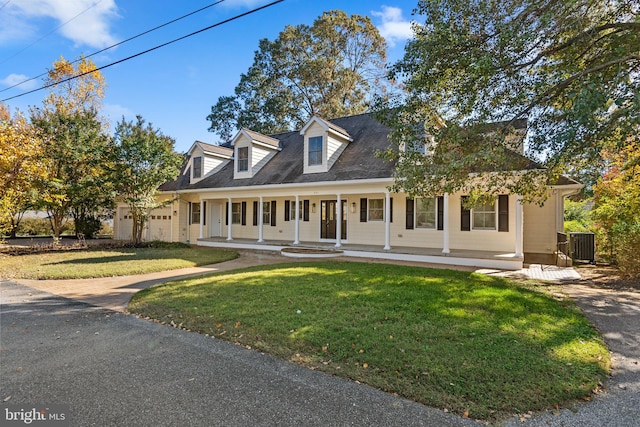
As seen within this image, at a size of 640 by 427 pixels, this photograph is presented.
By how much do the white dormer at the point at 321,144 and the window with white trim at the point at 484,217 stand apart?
6.37 meters

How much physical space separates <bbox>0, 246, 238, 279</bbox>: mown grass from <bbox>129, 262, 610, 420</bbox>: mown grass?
3293mm

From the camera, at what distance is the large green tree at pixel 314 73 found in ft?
85.1

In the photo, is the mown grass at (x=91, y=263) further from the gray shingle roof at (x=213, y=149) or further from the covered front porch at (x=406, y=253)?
the gray shingle roof at (x=213, y=149)

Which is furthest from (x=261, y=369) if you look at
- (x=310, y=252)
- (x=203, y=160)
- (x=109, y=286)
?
(x=203, y=160)

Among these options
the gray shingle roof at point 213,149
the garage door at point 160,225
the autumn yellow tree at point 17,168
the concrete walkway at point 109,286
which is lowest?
the concrete walkway at point 109,286

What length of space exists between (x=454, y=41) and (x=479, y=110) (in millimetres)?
1763

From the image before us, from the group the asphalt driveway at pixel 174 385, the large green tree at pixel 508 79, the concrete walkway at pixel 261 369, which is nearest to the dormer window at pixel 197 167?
the concrete walkway at pixel 261 369

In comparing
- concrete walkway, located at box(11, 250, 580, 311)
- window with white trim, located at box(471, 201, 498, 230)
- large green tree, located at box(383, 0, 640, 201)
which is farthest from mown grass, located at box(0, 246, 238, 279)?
window with white trim, located at box(471, 201, 498, 230)

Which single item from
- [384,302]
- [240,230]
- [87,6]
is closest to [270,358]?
[384,302]

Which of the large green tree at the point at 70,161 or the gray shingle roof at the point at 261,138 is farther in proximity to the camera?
the gray shingle roof at the point at 261,138

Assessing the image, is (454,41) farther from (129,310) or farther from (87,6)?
(87,6)

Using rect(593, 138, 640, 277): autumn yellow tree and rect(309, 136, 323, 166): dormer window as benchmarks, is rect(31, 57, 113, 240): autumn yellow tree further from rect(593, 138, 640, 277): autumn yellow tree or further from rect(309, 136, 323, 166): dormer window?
rect(593, 138, 640, 277): autumn yellow tree

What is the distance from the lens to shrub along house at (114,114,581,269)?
1222 cm

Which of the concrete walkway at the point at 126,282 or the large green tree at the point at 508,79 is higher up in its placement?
the large green tree at the point at 508,79
